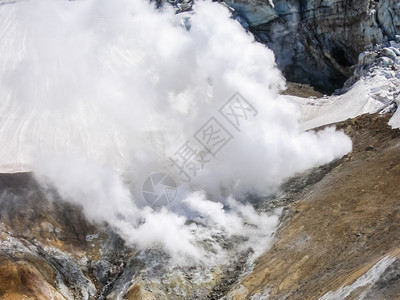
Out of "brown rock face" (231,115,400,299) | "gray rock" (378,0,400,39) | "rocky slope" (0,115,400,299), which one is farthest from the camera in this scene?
"gray rock" (378,0,400,39)

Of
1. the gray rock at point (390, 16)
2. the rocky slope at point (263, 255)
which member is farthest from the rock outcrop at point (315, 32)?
the rocky slope at point (263, 255)

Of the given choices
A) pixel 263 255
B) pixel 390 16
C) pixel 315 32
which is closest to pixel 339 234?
pixel 263 255

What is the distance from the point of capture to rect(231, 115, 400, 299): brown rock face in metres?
14.3

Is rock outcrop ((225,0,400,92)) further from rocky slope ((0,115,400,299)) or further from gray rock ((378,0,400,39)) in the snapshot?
rocky slope ((0,115,400,299))

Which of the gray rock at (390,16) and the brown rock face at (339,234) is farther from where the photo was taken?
the gray rock at (390,16)

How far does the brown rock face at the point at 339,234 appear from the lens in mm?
14273

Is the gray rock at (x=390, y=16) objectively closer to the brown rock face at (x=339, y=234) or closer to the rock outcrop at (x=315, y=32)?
the rock outcrop at (x=315, y=32)

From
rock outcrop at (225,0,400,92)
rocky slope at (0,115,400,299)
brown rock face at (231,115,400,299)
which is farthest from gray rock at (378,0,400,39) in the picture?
brown rock face at (231,115,400,299)

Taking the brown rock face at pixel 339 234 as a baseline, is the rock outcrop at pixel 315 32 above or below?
above

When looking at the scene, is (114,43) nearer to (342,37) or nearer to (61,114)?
(61,114)

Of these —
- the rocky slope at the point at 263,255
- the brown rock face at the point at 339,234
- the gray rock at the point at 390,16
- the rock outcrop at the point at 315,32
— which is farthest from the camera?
the rock outcrop at the point at 315,32

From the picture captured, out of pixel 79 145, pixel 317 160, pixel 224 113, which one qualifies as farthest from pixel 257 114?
pixel 79 145

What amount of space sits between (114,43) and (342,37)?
17.8 meters

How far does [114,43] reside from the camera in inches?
1234
